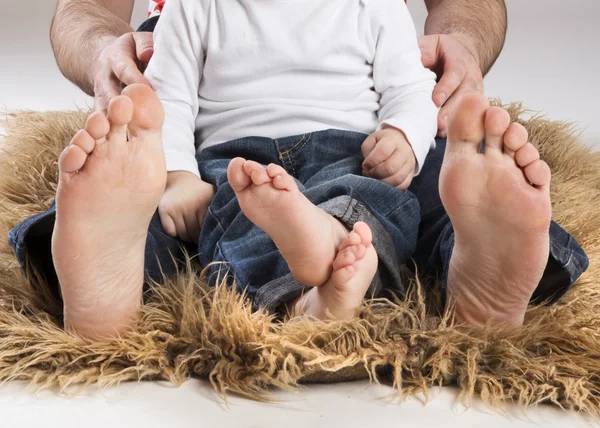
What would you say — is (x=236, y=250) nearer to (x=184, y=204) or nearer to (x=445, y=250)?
(x=184, y=204)

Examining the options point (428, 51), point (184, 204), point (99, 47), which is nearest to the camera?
point (184, 204)

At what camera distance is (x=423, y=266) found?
3.63 ft

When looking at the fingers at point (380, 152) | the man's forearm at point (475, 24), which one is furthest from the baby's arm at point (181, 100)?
the man's forearm at point (475, 24)

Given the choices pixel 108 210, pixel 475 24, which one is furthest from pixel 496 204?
pixel 475 24

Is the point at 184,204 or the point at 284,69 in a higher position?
the point at 284,69

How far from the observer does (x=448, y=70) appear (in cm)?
154

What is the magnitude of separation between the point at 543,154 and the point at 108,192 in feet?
3.62

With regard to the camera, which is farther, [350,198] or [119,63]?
[119,63]

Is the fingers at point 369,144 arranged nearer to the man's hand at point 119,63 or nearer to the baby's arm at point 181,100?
the baby's arm at point 181,100

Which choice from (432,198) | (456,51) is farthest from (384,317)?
(456,51)

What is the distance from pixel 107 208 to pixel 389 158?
1.46 ft

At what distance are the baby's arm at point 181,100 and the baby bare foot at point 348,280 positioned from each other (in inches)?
11.2

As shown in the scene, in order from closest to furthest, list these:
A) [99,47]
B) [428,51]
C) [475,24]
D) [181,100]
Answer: [181,100], [428,51], [99,47], [475,24]

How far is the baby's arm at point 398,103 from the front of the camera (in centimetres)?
114
